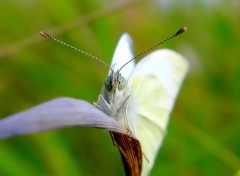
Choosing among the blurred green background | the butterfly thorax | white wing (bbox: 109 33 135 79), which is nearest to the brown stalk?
the butterfly thorax

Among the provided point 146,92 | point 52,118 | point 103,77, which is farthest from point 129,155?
point 103,77

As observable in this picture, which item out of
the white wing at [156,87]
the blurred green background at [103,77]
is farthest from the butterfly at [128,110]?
the blurred green background at [103,77]

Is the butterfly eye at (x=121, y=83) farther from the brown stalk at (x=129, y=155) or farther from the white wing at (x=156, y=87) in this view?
the brown stalk at (x=129, y=155)

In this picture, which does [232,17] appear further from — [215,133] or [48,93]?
[48,93]

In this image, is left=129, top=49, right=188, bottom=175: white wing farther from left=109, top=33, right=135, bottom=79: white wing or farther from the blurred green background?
the blurred green background

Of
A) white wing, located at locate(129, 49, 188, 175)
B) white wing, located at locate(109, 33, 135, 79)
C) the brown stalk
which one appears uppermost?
white wing, located at locate(109, 33, 135, 79)

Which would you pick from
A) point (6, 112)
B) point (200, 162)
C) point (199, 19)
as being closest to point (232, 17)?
point (199, 19)
